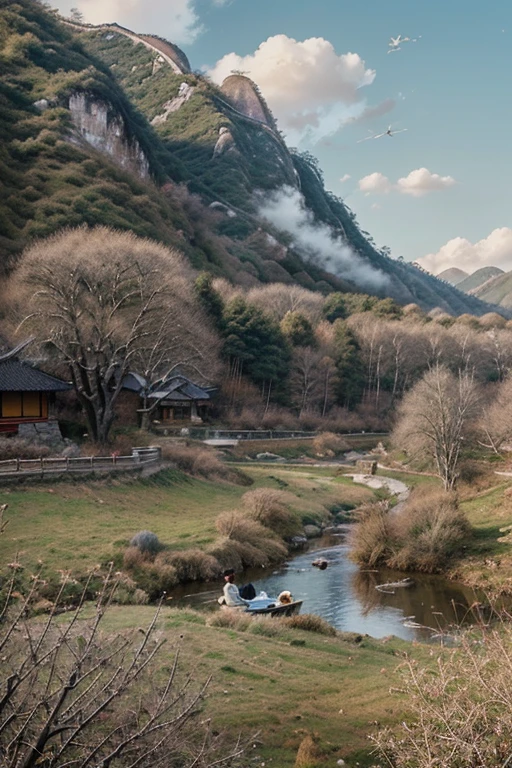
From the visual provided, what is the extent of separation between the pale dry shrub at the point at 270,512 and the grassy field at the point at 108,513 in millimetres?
1518

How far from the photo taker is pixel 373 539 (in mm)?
28609

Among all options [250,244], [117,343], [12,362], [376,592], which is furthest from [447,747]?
[250,244]

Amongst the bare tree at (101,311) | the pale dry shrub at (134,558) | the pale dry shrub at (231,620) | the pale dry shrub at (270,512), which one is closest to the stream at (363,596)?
the pale dry shrub at (134,558)

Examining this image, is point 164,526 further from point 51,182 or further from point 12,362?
point 51,182

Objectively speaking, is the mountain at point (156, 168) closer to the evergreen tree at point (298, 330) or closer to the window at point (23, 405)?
the evergreen tree at point (298, 330)

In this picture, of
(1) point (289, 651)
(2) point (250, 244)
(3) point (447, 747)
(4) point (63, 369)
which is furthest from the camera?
(2) point (250, 244)

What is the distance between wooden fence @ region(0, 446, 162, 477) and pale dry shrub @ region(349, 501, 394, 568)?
437 inches

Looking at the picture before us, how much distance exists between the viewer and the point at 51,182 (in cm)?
7881

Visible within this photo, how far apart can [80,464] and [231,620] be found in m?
15.6

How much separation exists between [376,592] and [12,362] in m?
22.6

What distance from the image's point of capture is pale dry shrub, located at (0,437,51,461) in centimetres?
3030

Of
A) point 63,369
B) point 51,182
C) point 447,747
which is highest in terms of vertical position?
point 51,182

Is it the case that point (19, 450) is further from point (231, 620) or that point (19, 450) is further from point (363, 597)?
point (231, 620)

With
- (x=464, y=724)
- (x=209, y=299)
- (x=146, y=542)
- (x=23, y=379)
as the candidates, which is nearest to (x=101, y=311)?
(x=23, y=379)
